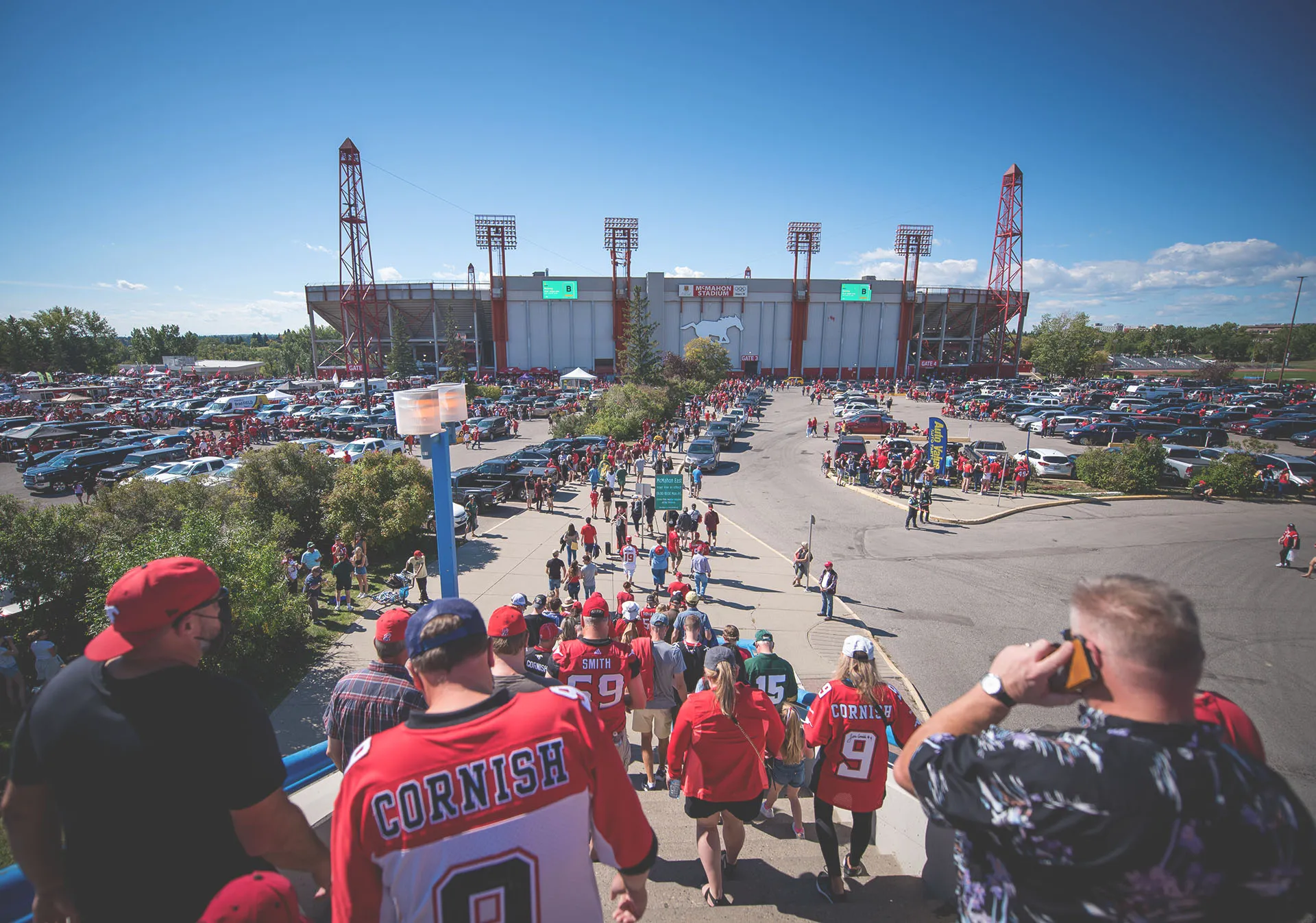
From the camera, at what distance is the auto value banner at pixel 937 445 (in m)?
23.7

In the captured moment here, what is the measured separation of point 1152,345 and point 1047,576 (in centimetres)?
13735

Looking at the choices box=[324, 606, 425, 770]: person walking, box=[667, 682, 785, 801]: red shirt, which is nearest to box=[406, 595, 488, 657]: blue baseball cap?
box=[324, 606, 425, 770]: person walking

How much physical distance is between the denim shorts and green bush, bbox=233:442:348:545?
1426cm

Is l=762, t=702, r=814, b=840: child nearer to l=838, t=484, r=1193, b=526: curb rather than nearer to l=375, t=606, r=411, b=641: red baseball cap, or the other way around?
l=375, t=606, r=411, b=641: red baseball cap

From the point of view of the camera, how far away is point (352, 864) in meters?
1.70

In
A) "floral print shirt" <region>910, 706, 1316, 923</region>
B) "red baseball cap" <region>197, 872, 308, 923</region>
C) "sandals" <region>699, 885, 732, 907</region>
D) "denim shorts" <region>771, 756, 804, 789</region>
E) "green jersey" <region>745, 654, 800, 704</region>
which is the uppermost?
"floral print shirt" <region>910, 706, 1316, 923</region>

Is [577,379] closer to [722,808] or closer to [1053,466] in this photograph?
[1053,466]

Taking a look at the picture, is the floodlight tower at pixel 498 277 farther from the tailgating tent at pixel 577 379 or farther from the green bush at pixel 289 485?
the green bush at pixel 289 485

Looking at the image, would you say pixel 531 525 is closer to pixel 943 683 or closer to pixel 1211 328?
pixel 943 683

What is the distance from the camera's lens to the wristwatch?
1693mm

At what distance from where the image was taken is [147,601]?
2033 millimetres

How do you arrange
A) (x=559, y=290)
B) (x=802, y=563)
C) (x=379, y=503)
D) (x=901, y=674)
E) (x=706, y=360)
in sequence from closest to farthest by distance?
(x=901, y=674) < (x=802, y=563) < (x=379, y=503) < (x=706, y=360) < (x=559, y=290)

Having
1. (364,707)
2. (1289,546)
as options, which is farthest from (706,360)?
(364,707)

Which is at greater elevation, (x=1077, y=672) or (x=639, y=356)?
(x=1077, y=672)
